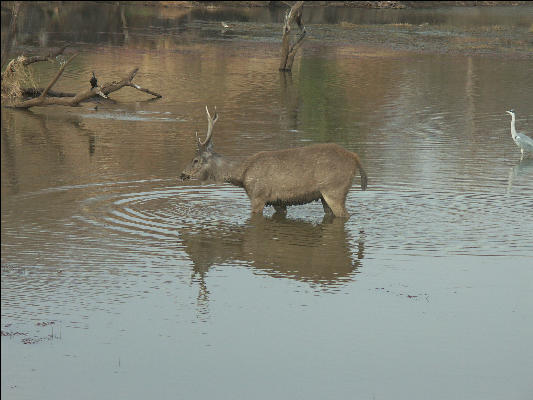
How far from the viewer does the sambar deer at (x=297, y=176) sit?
14688 mm

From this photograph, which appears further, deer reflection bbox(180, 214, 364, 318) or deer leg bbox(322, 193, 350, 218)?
deer leg bbox(322, 193, 350, 218)

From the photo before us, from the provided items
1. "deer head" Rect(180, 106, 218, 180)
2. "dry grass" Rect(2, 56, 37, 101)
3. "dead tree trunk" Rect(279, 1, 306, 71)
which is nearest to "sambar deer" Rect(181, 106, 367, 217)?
"deer head" Rect(180, 106, 218, 180)

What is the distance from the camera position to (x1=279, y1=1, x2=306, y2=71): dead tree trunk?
35.6 metres

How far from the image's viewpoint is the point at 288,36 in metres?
36.6

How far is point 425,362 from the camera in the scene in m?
9.35

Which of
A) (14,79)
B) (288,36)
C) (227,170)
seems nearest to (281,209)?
(227,170)

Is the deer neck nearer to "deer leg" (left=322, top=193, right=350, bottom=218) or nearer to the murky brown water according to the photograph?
the murky brown water

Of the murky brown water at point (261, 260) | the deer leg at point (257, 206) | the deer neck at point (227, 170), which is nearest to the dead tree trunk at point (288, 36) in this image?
the murky brown water at point (261, 260)

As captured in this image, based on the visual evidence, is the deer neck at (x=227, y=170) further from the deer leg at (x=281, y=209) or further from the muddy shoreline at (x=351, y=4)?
the muddy shoreline at (x=351, y=4)

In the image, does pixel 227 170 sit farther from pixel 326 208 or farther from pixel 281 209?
pixel 326 208

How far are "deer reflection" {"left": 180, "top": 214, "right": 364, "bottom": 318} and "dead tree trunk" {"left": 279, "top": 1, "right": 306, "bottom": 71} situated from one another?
829 inches

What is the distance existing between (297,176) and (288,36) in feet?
73.7

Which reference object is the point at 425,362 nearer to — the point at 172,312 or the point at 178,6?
the point at 172,312

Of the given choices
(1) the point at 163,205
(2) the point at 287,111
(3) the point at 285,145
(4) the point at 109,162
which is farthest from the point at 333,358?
(2) the point at 287,111
